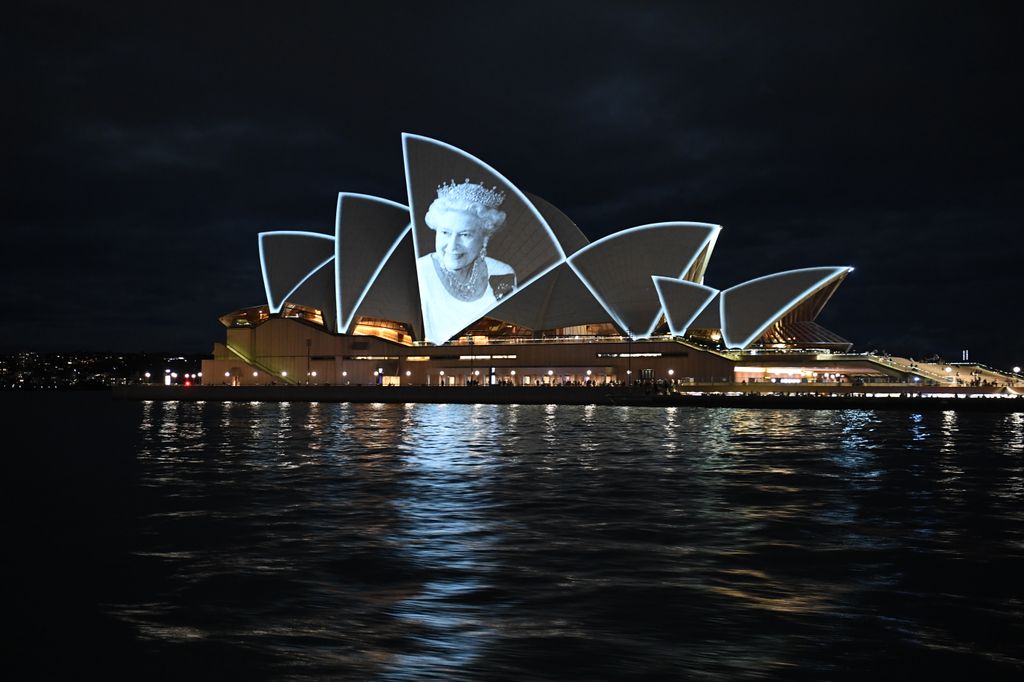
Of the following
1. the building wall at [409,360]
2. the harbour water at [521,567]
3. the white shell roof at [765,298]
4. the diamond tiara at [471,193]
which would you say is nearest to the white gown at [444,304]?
the building wall at [409,360]

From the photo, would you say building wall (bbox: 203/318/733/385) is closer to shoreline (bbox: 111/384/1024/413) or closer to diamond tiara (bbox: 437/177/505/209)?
shoreline (bbox: 111/384/1024/413)

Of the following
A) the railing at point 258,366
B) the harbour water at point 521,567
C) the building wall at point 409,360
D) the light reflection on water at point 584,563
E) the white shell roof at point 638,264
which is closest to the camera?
the harbour water at point 521,567

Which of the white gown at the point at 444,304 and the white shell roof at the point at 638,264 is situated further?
the white gown at the point at 444,304

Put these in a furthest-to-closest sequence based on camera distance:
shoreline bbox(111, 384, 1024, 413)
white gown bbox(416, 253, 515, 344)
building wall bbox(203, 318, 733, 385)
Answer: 1. building wall bbox(203, 318, 733, 385)
2. white gown bbox(416, 253, 515, 344)
3. shoreline bbox(111, 384, 1024, 413)

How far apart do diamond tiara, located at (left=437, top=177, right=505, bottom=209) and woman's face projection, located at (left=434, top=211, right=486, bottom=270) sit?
94cm

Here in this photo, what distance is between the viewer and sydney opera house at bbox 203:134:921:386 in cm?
5328

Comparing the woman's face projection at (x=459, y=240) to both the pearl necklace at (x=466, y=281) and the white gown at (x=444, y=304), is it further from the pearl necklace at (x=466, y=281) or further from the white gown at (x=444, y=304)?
the white gown at (x=444, y=304)

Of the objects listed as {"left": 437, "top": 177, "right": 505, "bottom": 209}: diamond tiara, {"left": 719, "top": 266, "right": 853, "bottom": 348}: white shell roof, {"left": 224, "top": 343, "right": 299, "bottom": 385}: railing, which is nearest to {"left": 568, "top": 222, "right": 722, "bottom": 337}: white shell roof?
{"left": 719, "top": 266, "right": 853, "bottom": 348}: white shell roof

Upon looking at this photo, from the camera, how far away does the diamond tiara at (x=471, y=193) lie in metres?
53.5

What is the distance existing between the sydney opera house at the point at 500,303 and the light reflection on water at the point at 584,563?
34.6 m

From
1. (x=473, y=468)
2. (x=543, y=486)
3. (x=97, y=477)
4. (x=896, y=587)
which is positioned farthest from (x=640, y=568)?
(x=97, y=477)

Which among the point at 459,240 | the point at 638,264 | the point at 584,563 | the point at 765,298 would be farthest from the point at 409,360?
the point at 584,563

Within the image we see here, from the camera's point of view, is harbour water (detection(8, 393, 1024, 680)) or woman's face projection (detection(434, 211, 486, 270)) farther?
woman's face projection (detection(434, 211, 486, 270))

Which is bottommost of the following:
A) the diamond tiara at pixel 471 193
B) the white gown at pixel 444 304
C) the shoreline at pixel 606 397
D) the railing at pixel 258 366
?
the shoreline at pixel 606 397
